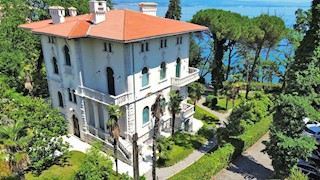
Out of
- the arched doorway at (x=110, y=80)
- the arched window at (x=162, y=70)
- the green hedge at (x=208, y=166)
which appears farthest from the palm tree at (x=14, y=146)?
the arched window at (x=162, y=70)

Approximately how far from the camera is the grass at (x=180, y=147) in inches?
959

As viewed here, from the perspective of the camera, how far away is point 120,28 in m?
22.8

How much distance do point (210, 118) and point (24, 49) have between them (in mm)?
26403

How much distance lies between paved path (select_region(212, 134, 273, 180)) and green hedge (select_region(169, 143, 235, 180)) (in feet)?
2.40

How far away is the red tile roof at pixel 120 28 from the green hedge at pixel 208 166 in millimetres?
11622

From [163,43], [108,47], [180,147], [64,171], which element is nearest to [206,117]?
[180,147]

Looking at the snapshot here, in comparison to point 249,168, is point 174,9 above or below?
above

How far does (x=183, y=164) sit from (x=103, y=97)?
9.99m

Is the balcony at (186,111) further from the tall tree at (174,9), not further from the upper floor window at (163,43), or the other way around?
the tall tree at (174,9)

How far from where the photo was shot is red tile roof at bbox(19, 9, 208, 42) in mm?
22312

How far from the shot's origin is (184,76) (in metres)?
29.7

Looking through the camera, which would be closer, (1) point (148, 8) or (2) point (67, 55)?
(2) point (67, 55)

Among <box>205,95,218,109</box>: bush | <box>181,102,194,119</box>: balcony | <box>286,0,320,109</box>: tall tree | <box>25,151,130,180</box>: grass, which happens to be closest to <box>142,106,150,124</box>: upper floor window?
<box>181,102,194,119</box>: balcony

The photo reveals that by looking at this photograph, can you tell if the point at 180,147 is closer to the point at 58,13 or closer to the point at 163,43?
the point at 163,43
